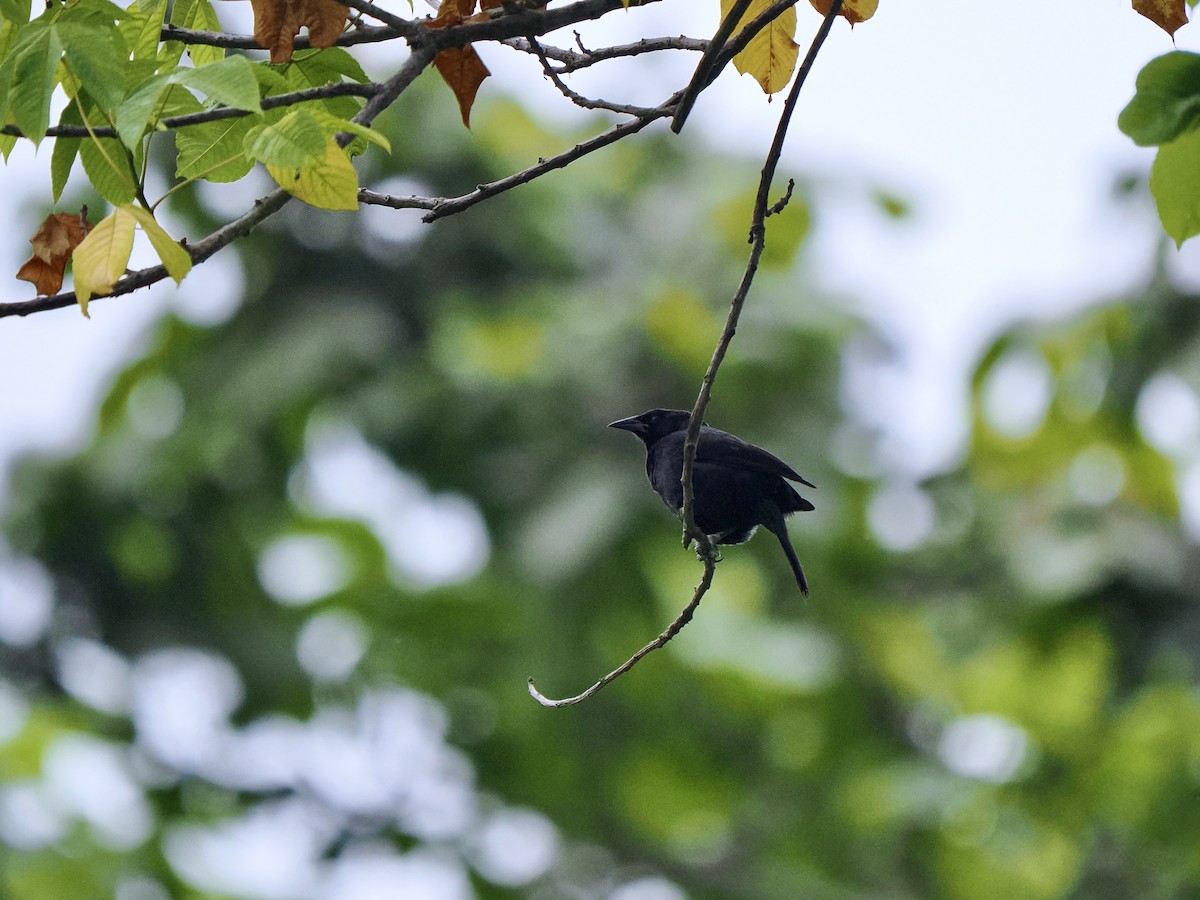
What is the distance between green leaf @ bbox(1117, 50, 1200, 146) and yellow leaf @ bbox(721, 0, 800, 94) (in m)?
1.07

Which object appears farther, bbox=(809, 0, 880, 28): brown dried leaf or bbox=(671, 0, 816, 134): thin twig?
bbox=(809, 0, 880, 28): brown dried leaf

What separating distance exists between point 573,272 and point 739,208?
2002mm

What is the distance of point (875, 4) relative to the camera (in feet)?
9.74

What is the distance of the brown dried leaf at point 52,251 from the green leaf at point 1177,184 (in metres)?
1.92

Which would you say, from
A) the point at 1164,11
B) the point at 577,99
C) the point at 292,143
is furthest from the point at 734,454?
the point at 292,143

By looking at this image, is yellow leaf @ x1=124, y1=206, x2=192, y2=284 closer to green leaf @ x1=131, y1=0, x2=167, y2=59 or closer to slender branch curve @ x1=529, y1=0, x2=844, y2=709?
green leaf @ x1=131, y1=0, x2=167, y2=59

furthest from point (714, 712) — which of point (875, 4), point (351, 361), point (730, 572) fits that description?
point (875, 4)

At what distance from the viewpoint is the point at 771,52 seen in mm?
2994

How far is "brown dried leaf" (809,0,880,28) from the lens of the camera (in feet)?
9.63

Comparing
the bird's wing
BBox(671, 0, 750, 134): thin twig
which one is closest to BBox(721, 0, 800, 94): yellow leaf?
BBox(671, 0, 750, 134): thin twig

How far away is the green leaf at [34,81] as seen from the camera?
7.01 ft

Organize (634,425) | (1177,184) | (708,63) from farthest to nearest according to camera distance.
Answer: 1. (634,425)
2. (708,63)
3. (1177,184)

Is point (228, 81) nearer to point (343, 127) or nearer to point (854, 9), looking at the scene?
point (343, 127)

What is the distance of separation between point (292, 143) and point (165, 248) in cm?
27
